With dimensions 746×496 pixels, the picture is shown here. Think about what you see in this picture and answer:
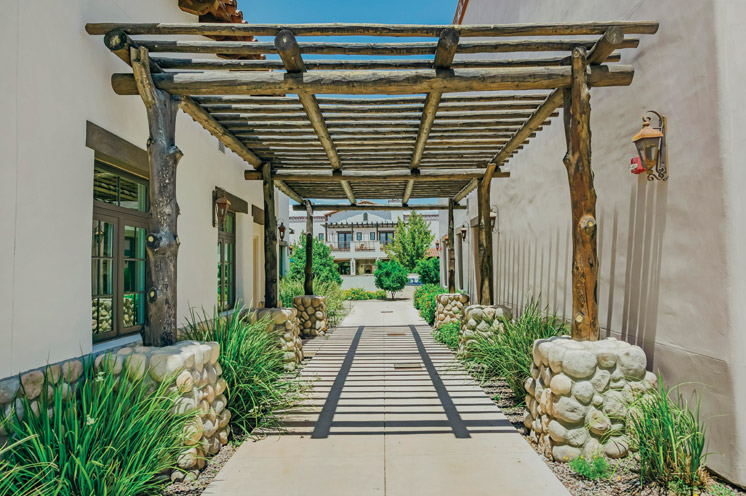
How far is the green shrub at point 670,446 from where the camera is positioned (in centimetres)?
312

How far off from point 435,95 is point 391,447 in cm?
355

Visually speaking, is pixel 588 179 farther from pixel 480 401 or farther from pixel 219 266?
pixel 219 266

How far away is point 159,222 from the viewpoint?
4.08 metres

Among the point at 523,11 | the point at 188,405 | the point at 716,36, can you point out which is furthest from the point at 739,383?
the point at 523,11

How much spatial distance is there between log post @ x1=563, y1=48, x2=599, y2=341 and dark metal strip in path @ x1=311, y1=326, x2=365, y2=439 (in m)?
2.51

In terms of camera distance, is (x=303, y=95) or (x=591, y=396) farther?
(x=303, y=95)

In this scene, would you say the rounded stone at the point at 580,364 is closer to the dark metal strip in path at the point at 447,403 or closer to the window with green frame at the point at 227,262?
the dark metal strip in path at the point at 447,403

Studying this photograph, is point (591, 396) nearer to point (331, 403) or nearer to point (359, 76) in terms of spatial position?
point (331, 403)

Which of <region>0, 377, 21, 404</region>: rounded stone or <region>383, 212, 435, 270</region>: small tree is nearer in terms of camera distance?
<region>0, 377, 21, 404</region>: rounded stone

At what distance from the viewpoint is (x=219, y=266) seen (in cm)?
787

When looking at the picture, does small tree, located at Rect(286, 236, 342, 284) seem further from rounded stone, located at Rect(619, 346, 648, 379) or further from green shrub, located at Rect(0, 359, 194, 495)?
rounded stone, located at Rect(619, 346, 648, 379)

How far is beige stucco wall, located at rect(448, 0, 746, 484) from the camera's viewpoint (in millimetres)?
3271

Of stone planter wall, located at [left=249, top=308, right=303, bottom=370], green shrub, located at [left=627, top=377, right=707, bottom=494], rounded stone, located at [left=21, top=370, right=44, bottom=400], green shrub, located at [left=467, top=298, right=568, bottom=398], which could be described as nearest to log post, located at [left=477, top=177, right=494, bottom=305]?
green shrub, located at [left=467, top=298, right=568, bottom=398]

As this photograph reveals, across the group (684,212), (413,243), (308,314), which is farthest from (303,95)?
(413,243)
